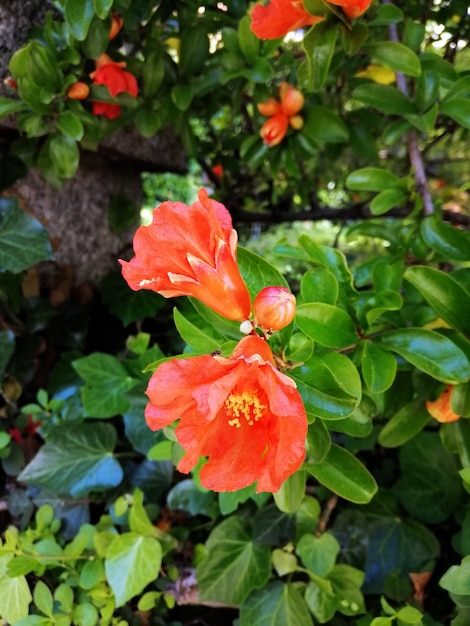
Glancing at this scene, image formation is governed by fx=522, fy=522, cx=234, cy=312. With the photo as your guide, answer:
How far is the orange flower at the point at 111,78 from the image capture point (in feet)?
A: 2.85

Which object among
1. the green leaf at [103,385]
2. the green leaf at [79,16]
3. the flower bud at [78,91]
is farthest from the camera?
the green leaf at [103,385]

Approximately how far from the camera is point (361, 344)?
612mm

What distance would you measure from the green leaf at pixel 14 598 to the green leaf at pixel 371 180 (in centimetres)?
77

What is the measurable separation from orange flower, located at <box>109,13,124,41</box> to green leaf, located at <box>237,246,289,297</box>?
52 centimetres

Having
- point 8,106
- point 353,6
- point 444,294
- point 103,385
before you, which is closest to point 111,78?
point 8,106

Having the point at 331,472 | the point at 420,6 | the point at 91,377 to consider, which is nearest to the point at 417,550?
the point at 331,472

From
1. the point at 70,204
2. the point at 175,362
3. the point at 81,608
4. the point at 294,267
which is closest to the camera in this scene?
the point at 175,362

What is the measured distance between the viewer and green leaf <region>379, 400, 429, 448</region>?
0.70m

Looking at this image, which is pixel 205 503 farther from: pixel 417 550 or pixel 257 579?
pixel 417 550

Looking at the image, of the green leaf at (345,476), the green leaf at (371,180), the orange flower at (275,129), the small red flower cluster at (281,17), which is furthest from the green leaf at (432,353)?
the orange flower at (275,129)

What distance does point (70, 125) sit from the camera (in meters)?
0.83

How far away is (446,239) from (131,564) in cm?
66

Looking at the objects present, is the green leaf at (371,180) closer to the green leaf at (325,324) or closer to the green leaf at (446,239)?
the green leaf at (446,239)

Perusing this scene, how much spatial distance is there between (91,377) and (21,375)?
221mm
